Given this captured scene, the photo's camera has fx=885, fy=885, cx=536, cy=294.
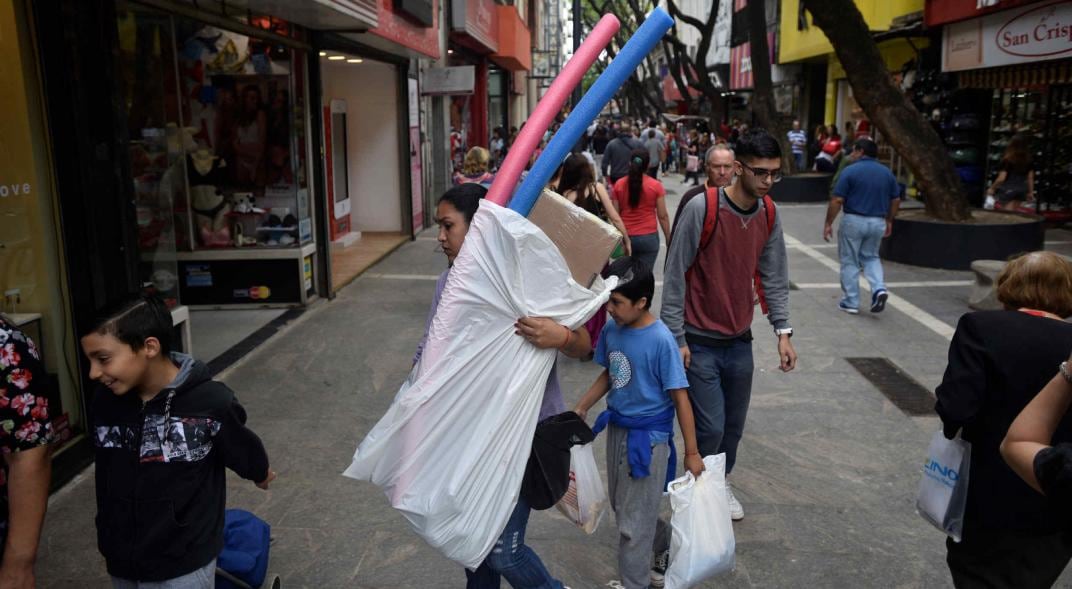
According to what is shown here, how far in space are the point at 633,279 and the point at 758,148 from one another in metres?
0.91

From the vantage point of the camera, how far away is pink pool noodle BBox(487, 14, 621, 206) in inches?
100.0

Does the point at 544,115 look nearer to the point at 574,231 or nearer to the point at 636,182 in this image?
the point at 574,231

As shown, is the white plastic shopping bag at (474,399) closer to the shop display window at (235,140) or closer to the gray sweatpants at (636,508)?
the gray sweatpants at (636,508)

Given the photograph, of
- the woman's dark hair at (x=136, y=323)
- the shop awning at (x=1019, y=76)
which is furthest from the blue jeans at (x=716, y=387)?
the shop awning at (x=1019, y=76)

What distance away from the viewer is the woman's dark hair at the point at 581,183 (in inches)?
267

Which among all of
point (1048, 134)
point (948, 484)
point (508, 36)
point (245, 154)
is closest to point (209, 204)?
point (245, 154)

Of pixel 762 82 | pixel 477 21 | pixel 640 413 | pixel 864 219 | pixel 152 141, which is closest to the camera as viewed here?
pixel 640 413

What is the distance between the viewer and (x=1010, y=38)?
46.7 feet

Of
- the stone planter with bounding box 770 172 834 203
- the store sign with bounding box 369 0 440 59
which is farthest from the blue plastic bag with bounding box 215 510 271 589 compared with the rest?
the stone planter with bounding box 770 172 834 203

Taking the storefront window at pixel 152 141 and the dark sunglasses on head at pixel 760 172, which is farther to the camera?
the storefront window at pixel 152 141

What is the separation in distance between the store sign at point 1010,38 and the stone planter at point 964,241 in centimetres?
351

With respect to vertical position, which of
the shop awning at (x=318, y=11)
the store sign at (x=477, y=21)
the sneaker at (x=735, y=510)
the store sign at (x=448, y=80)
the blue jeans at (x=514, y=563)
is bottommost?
the sneaker at (x=735, y=510)

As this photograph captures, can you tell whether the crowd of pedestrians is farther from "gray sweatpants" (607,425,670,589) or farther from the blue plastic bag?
the blue plastic bag

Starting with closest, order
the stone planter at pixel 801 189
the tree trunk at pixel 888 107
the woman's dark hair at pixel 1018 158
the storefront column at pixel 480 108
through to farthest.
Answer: the tree trunk at pixel 888 107 < the woman's dark hair at pixel 1018 158 < the stone planter at pixel 801 189 < the storefront column at pixel 480 108
